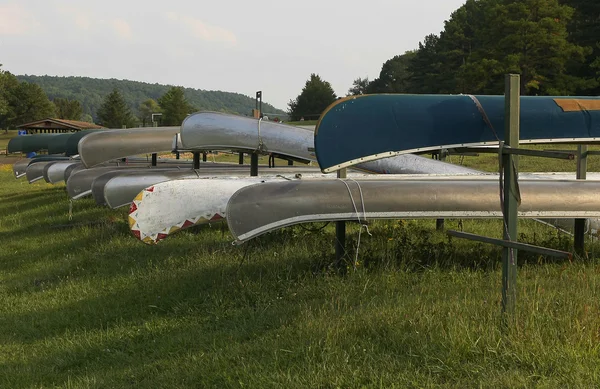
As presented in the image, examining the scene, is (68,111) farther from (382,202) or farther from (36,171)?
(382,202)

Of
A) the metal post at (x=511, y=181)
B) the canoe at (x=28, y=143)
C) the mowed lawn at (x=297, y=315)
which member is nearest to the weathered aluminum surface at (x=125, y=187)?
the mowed lawn at (x=297, y=315)

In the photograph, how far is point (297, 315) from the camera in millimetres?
4746

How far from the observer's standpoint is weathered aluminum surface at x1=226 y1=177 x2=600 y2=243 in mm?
5586

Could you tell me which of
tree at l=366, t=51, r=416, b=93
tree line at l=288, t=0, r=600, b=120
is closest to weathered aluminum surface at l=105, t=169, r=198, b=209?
tree line at l=288, t=0, r=600, b=120

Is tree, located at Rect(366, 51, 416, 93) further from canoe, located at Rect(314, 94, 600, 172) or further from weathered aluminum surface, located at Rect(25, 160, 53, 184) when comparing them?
canoe, located at Rect(314, 94, 600, 172)

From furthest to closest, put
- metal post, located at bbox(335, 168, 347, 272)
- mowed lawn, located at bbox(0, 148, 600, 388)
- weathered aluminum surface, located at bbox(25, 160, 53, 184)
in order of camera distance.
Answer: weathered aluminum surface, located at bbox(25, 160, 53, 184) → metal post, located at bbox(335, 168, 347, 272) → mowed lawn, located at bbox(0, 148, 600, 388)

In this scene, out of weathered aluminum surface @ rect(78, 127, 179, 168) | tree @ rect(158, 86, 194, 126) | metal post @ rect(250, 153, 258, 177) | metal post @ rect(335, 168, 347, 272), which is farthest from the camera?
tree @ rect(158, 86, 194, 126)

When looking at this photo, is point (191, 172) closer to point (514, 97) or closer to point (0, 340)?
point (0, 340)

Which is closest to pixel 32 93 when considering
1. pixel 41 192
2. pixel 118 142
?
pixel 41 192

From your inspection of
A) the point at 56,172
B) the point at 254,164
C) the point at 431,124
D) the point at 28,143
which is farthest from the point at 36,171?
the point at 431,124

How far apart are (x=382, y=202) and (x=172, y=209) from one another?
2851 millimetres

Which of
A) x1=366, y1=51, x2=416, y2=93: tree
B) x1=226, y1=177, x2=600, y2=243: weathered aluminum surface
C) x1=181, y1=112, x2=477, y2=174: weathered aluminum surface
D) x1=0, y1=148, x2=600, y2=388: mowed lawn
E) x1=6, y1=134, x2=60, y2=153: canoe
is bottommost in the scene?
x1=0, y1=148, x2=600, y2=388: mowed lawn

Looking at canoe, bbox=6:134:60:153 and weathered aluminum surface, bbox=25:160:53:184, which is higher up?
canoe, bbox=6:134:60:153

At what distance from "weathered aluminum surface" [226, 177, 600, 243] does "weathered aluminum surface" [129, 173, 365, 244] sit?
4.79ft
